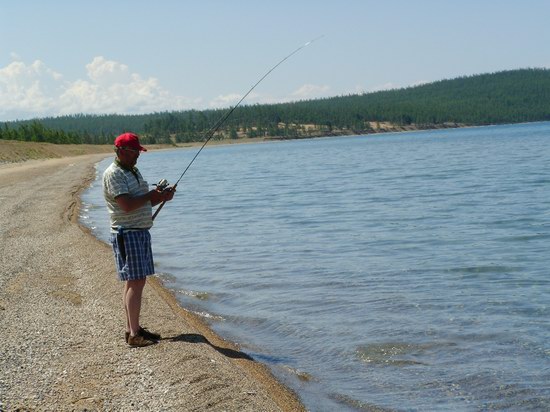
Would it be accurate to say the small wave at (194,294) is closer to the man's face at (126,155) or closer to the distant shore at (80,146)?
the man's face at (126,155)

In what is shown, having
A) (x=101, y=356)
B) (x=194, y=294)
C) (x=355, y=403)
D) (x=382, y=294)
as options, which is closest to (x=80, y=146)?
(x=194, y=294)

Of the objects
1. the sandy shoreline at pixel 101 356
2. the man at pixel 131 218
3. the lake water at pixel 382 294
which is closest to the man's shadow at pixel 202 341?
the sandy shoreline at pixel 101 356

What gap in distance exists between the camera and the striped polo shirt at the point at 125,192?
6.32 m

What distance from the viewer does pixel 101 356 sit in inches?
245

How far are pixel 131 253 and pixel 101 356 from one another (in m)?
0.91

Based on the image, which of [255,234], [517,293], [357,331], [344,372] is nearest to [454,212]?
[255,234]

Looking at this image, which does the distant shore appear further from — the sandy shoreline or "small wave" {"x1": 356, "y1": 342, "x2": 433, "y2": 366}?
"small wave" {"x1": 356, "y1": 342, "x2": 433, "y2": 366}

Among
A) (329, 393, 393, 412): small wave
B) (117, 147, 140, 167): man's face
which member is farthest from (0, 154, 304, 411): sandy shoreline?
(117, 147, 140, 167): man's face

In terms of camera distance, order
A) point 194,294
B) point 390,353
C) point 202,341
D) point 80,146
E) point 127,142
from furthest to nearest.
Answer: point 80,146 → point 194,294 → point 390,353 → point 202,341 → point 127,142

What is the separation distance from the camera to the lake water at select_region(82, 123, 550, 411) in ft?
21.5

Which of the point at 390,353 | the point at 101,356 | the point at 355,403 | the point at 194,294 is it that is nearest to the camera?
the point at 355,403

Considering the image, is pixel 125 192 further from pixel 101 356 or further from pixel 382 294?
pixel 382 294

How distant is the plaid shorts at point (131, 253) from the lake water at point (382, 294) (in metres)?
1.62

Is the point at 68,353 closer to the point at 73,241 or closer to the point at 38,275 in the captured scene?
the point at 38,275
